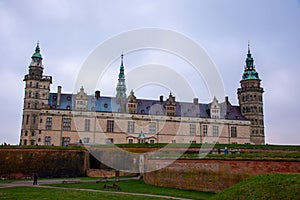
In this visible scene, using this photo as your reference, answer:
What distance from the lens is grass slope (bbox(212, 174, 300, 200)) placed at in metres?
11.9

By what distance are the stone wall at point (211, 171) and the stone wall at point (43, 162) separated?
41.8 feet

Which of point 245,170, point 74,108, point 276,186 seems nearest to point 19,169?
point 74,108

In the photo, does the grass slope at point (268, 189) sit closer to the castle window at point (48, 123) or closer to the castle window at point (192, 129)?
the castle window at point (48, 123)

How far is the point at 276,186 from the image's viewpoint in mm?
12641

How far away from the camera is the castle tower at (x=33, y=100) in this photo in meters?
43.5

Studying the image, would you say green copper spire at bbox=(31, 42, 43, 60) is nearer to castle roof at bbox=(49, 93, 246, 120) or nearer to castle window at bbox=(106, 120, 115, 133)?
castle roof at bbox=(49, 93, 246, 120)

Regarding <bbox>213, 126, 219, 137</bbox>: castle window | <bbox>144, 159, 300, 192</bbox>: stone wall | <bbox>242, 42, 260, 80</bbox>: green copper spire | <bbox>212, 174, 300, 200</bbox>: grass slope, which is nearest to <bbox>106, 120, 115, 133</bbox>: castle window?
<bbox>213, 126, 219, 137</bbox>: castle window

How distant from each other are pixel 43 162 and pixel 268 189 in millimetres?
24817

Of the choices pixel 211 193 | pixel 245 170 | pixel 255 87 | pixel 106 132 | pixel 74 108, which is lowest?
pixel 211 193

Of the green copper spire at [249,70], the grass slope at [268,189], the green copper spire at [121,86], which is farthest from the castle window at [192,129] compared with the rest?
the grass slope at [268,189]

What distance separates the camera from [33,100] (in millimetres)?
44406

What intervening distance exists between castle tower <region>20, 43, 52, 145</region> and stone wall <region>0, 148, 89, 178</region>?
37.0 ft

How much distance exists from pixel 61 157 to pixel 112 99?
1793 cm

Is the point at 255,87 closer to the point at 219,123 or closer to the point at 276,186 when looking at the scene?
the point at 219,123
